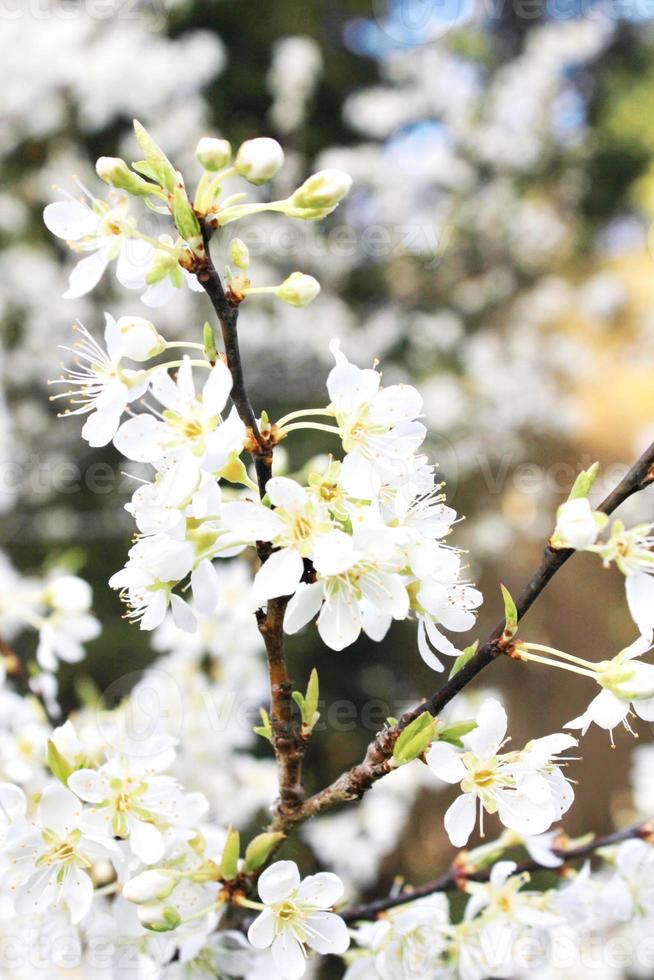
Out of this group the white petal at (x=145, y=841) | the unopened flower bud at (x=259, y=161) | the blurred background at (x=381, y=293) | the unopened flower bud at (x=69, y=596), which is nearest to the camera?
the unopened flower bud at (x=259, y=161)

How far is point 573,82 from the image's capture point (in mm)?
7867

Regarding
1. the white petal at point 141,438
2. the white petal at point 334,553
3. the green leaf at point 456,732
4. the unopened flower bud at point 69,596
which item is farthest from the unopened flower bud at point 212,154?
the unopened flower bud at point 69,596

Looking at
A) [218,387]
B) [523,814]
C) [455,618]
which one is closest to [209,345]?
[218,387]

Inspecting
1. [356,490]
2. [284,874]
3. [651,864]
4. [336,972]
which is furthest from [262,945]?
[336,972]

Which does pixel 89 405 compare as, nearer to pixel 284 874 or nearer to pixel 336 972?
pixel 284 874

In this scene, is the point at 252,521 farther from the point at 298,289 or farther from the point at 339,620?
the point at 298,289

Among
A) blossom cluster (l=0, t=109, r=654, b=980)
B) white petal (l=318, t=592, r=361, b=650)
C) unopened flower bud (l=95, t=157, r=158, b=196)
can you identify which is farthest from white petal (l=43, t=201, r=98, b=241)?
white petal (l=318, t=592, r=361, b=650)

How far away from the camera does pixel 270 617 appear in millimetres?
858

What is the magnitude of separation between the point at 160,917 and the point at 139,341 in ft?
1.96

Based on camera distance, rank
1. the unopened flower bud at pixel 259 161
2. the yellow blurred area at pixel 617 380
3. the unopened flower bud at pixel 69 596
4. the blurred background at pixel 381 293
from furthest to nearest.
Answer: the yellow blurred area at pixel 617 380 < the blurred background at pixel 381 293 < the unopened flower bud at pixel 69 596 < the unopened flower bud at pixel 259 161

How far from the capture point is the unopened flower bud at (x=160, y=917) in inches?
34.2

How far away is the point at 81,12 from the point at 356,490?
4.41 m

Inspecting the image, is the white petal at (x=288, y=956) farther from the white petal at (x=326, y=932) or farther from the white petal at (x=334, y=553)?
the white petal at (x=334, y=553)

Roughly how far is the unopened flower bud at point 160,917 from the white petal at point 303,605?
34 centimetres
